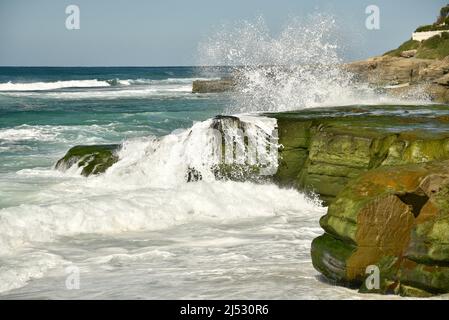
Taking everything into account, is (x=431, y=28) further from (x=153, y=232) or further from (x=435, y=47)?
(x=153, y=232)

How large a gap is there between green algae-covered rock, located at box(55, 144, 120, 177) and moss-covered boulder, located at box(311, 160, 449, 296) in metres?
8.08

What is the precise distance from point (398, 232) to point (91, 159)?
29.2 ft

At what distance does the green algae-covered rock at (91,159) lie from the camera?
527 inches

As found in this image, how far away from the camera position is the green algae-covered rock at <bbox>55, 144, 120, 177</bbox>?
1339 cm

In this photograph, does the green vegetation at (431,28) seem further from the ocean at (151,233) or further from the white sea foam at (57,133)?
the ocean at (151,233)

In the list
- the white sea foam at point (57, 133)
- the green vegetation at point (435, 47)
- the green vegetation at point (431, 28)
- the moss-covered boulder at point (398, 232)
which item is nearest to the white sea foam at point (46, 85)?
the green vegetation at point (431, 28)

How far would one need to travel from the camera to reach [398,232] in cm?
589

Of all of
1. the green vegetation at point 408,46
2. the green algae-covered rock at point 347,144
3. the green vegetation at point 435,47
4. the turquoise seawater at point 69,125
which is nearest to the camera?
the green algae-covered rock at point 347,144

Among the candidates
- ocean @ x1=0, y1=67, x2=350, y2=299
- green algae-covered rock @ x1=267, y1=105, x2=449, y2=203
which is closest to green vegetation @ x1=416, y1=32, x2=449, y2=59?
green algae-covered rock @ x1=267, y1=105, x2=449, y2=203

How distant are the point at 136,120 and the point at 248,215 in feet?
61.5

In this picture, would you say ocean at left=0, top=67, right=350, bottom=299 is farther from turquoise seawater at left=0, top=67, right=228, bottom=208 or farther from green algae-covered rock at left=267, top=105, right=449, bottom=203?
green algae-covered rock at left=267, top=105, right=449, bottom=203

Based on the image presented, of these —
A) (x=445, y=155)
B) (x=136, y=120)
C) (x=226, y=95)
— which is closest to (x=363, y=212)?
(x=445, y=155)

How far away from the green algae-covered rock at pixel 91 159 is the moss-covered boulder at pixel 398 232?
808cm

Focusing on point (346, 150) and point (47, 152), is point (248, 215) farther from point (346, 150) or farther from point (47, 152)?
point (47, 152)
